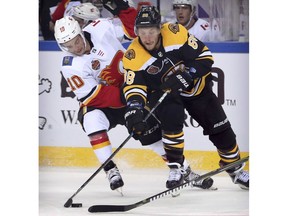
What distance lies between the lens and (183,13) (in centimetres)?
608

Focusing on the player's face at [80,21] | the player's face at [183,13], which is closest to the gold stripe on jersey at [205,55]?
the player's face at [183,13]

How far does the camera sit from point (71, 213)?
603cm

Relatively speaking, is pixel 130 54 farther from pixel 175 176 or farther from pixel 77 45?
pixel 175 176

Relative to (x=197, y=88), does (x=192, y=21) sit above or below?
above

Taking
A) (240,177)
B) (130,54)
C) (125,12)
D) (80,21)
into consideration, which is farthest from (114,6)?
(240,177)

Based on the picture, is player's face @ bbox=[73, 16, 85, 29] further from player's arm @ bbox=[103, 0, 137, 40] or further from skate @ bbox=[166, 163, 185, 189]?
skate @ bbox=[166, 163, 185, 189]

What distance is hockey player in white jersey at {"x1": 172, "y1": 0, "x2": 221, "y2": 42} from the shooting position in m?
6.04

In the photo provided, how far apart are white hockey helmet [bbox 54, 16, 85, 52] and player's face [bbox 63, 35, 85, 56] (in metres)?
0.02

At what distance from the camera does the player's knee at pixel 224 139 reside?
5977 mm

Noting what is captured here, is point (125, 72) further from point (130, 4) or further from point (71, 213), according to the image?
point (71, 213)

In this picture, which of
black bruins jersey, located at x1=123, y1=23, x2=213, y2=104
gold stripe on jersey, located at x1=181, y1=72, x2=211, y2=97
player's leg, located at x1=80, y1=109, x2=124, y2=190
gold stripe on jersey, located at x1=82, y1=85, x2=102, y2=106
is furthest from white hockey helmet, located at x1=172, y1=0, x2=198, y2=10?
player's leg, located at x1=80, y1=109, x2=124, y2=190

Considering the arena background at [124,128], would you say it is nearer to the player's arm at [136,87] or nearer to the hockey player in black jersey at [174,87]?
the hockey player in black jersey at [174,87]

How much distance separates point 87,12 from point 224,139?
1033 millimetres
